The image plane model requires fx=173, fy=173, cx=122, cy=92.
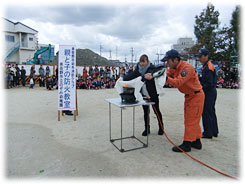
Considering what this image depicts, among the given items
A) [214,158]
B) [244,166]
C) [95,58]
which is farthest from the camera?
[95,58]

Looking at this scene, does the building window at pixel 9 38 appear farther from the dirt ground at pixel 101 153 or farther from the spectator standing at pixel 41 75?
the dirt ground at pixel 101 153

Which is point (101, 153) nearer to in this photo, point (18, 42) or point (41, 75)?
point (41, 75)

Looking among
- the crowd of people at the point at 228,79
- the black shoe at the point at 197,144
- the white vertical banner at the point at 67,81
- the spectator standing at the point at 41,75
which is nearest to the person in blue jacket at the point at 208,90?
the black shoe at the point at 197,144

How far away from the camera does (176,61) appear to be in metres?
3.13

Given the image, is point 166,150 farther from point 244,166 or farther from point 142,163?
point 244,166

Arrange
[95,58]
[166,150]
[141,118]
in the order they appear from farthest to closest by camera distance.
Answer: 1. [95,58]
2. [141,118]
3. [166,150]

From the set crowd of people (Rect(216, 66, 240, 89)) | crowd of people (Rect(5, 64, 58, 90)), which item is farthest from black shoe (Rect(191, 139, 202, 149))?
crowd of people (Rect(216, 66, 240, 89))

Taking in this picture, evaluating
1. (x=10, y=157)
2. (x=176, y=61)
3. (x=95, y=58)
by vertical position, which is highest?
(x=95, y=58)

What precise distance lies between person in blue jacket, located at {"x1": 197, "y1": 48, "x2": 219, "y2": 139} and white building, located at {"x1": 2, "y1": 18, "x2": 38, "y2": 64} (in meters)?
33.6

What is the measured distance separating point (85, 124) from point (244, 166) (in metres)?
3.60

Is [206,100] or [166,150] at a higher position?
[206,100]

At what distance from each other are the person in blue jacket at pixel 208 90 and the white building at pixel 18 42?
33.6 meters

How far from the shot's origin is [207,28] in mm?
21781

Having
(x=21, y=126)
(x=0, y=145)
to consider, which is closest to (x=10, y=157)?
(x=0, y=145)
